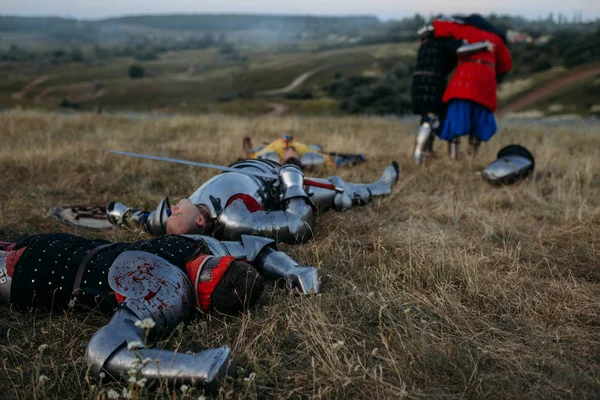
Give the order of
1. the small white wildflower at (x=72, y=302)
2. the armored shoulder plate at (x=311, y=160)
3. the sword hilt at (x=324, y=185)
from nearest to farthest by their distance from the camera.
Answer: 1. the small white wildflower at (x=72, y=302)
2. the sword hilt at (x=324, y=185)
3. the armored shoulder plate at (x=311, y=160)

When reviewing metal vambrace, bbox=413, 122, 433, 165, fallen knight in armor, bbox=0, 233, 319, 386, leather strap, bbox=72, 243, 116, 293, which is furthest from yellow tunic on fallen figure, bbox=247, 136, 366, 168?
leather strap, bbox=72, 243, 116, 293

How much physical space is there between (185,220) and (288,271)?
93 centimetres

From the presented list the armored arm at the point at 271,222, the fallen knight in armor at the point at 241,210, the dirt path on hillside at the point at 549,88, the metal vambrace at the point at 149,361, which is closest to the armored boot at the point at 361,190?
the fallen knight in armor at the point at 241,210

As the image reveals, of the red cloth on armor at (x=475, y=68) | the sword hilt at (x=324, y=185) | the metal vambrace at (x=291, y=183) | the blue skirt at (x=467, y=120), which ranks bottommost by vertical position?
the sword hilt at (x=324, y=185)

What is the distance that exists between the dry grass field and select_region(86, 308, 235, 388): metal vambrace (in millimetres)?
74

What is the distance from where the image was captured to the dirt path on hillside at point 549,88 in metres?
32.2

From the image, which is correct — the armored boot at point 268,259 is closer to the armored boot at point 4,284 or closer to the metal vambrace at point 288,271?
the metal vambrace at point 288,271

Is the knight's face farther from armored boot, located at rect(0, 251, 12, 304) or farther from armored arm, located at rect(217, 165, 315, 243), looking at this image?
armored boot, located at rect(0, 251, 12, 304)

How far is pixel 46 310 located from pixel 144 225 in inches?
50.2

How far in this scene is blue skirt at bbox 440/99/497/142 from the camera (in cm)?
657

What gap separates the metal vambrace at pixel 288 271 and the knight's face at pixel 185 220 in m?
0.63

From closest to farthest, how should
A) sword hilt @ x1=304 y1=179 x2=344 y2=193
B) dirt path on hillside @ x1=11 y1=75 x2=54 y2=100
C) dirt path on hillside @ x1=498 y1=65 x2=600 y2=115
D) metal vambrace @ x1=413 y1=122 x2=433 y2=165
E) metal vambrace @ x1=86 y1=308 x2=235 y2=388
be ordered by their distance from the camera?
metal vambrace @ x1=86 y1=308 x2=235 y2=388 < sword hilt @ x1=304 y1=179 x2=344 y2=193 < metal vambrace @ x1=413 y1=122 x2=433 y2=165 < dirt path on hillside @ x1=498 y1=65 x2=600 y2=115 < dirt path on hillside @ x1=11 y1=75 x2=54 y2=100

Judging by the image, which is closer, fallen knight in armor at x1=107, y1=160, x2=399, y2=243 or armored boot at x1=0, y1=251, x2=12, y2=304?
armored boot at x1=0, y1=251, x2=12, y2=304

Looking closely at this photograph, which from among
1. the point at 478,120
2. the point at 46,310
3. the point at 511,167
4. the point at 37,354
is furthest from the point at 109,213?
the point at 478,120
